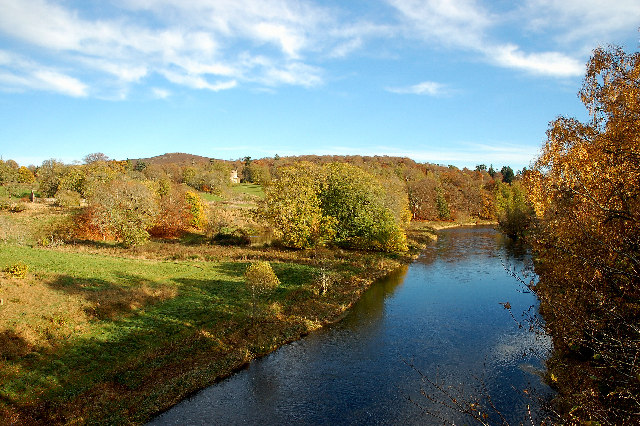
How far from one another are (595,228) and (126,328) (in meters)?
24.4

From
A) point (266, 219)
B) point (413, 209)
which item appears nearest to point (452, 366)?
point (266, 219)

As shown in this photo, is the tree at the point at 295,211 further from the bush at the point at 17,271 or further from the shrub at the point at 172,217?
the bush at the point at 17,271

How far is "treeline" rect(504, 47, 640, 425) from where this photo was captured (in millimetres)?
9359

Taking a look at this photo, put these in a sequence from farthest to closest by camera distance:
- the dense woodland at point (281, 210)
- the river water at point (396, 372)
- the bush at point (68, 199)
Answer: the bush at point (68, 199) < the dense woodland at point (281, 210) < the river water at point (396, 372)

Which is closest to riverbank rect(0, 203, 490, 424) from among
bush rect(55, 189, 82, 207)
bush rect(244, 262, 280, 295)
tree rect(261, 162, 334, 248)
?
bush rect(244, 262, 280, 295)

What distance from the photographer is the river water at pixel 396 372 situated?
17359 mm

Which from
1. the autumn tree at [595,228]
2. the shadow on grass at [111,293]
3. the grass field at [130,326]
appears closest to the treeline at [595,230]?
the autumn tree at [595,228]

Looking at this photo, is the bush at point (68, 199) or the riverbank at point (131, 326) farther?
the bush at point (68, 199)

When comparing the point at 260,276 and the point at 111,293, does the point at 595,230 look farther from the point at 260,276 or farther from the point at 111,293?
the point at 111,293

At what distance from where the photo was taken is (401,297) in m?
35.0

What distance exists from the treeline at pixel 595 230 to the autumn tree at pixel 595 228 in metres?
0.04

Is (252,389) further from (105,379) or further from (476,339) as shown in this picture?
(476,339)

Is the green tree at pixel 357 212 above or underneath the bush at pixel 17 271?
above

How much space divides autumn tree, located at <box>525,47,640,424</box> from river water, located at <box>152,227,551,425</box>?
1.75 meters
